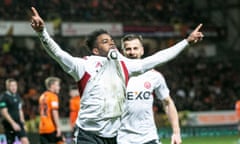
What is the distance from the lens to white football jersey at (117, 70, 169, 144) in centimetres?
707

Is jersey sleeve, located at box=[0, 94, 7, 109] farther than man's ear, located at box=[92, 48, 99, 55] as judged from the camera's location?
Yes

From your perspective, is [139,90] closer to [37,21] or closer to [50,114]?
[37,21]

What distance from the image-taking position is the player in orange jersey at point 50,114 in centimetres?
1277

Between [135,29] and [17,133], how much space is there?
58.6 feet

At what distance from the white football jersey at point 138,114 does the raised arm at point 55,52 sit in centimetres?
165

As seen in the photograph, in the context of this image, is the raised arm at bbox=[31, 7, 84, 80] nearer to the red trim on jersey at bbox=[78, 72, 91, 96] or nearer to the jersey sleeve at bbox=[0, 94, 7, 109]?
the red trim on jersey at bbox=[78, 72, 91, 96]

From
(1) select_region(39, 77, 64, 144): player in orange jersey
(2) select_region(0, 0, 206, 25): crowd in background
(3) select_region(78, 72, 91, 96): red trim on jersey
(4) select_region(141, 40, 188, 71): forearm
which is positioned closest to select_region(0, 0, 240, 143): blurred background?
(2) select_region(0, 0, 206, 25): crowd in background

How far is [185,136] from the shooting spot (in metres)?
24.6

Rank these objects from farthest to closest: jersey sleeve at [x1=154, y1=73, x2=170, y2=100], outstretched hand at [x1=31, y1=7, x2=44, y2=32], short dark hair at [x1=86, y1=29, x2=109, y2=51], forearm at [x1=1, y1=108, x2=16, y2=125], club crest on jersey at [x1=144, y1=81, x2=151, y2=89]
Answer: forearm at [x1=1, y1=108, x2=16, y2=125] → jersey sleeve at [x1=154, y1=73, x2=170, y2=100] → club crest on jersey at [x1=144, y1=81, x2=151, y2=89] → short dark hair at [x1=86, y1=29, x2=109, y2=51] → outstretched hand at [x1=31, y1=7, x2=44, y2=32]

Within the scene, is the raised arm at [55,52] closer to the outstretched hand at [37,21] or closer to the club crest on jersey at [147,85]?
the outstretched hand at [37,21]

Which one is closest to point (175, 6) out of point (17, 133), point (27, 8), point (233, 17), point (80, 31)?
point (233, 17)

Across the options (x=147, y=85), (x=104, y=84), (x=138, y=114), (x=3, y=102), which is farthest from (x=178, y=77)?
(x=104, y=84)

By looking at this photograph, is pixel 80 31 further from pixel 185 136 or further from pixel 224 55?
pixel 224 55

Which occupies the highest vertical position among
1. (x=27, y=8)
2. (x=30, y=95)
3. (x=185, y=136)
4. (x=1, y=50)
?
(x=27, y=8)
